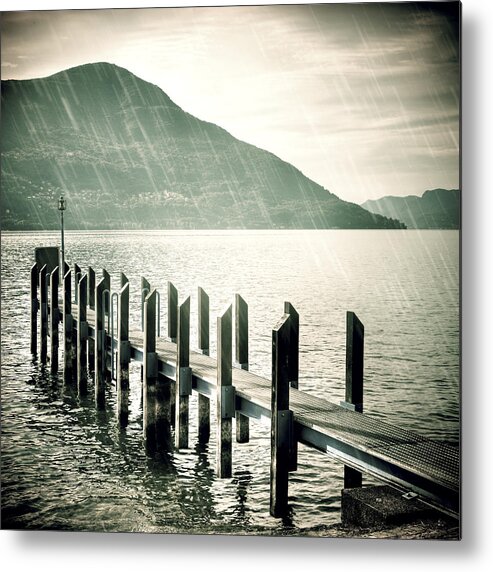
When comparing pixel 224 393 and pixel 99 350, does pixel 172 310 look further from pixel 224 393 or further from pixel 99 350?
pixel 224 393

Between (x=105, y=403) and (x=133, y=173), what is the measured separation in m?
2.90

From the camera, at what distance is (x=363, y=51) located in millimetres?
6133

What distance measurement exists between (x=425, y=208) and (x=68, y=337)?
15.5 ft

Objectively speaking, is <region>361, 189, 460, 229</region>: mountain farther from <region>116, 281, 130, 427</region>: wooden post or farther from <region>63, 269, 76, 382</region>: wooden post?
<region>63, 269, 76, 382</region>: wooden post

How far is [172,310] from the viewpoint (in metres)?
7.92

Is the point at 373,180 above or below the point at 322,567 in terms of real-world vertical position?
above

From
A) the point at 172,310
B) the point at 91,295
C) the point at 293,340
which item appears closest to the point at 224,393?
the point at 293,340

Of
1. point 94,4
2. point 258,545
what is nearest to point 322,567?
point 258,545

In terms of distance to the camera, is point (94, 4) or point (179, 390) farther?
point (179, 390)

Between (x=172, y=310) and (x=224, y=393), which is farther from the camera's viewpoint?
(x=172, y=310)

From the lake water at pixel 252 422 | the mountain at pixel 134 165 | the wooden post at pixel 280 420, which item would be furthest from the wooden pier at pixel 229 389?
the mountain at pixel 134 165

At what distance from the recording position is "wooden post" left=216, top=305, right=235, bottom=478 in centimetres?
647

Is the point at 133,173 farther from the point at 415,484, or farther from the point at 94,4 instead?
the point at 415,484

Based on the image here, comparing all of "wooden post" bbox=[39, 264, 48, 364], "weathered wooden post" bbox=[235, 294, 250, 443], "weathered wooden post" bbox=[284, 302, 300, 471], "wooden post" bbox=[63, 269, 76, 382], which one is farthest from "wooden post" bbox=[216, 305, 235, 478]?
"wooden post" bbox=[63, 269, 76, 382]
